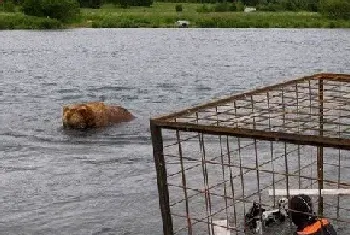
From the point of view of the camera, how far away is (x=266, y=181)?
1647 centimetres

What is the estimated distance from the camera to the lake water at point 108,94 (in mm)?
15484

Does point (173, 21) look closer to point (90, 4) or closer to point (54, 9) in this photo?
point (54, 9)

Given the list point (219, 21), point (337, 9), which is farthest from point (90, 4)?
point (337, 9)

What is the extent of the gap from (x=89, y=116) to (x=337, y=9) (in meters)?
83.0

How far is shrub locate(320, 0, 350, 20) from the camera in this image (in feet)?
326

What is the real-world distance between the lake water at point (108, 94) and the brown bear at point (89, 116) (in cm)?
70

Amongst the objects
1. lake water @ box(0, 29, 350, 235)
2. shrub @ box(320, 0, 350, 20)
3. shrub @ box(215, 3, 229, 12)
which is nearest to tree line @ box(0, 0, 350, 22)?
shrub @ box(320, 0, 350, 20)

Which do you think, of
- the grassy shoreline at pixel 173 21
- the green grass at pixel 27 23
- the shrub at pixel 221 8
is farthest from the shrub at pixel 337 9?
the green grass at pixel 27 23

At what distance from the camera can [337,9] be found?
102562mm

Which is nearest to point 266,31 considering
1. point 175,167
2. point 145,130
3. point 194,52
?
point 194,52

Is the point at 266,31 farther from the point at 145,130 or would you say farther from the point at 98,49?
the point at 145,130

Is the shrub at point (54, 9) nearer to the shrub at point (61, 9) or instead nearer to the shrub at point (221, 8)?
the shrub at point (61, 9)

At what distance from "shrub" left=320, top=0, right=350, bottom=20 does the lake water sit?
13.3 metres

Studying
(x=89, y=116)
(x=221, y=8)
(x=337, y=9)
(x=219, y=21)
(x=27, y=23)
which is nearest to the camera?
(x=89, y=116)
